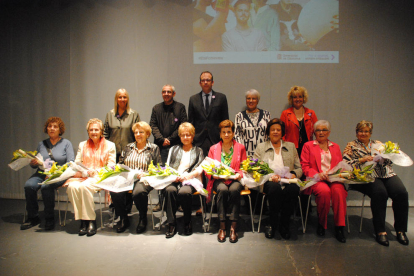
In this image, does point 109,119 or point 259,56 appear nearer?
point 109,119

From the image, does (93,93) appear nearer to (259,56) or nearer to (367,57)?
(259,56)

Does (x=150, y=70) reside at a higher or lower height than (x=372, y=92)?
higher

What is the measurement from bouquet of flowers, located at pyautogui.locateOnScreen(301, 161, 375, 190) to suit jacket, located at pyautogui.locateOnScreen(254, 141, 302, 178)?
29 cm

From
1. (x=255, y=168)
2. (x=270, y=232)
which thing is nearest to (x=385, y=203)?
(x=270, y=232)

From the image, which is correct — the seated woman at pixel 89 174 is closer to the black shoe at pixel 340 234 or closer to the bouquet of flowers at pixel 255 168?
the bouquet of flowers at pixel 255 168

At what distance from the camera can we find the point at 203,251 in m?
2.87

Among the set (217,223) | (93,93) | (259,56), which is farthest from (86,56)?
(217,223)

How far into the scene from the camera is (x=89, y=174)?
3514 mm

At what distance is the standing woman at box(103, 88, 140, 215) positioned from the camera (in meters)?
4.04

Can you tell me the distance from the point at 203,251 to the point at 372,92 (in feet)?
12.4

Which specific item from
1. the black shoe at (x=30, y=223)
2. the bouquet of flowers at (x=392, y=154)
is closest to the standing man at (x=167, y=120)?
the black shoe at (x=30, y=223)

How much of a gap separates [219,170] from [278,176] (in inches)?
28.3

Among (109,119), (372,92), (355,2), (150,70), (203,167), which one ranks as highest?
(355,2)

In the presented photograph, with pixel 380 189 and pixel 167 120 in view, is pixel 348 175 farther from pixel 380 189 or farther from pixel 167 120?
pixel 167 120
